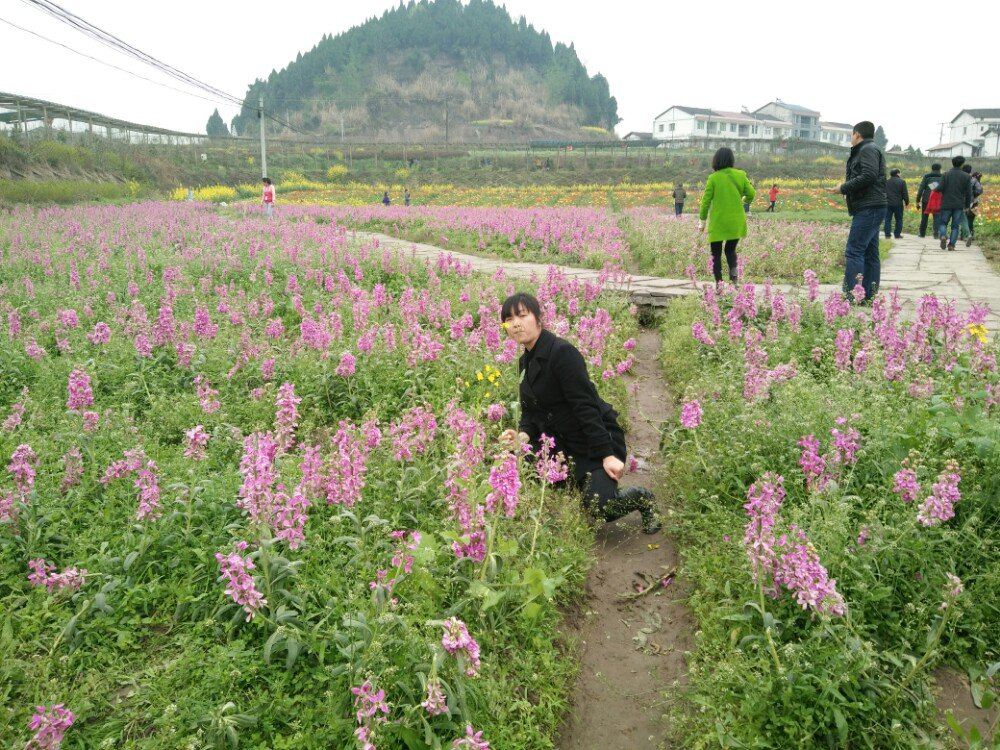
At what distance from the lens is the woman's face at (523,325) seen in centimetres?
439

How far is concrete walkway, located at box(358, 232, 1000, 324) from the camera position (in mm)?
9148

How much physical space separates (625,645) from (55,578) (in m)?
2.89

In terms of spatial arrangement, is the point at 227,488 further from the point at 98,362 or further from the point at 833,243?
the point at 833,243

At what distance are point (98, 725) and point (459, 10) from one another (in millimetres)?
211456

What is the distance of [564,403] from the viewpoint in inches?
183

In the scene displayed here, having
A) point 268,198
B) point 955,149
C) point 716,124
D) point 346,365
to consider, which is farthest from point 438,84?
point 346,365

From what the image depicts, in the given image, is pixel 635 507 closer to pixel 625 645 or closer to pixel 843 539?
pixel 625 645

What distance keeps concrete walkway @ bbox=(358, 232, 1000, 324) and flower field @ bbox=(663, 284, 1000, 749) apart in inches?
130

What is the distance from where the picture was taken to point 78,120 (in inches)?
1308

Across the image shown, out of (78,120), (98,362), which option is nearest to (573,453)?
(98,362)

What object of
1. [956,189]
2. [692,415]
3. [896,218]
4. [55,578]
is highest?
[956,189]

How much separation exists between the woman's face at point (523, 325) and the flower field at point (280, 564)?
0.75 metres

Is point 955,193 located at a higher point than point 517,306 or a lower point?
higher

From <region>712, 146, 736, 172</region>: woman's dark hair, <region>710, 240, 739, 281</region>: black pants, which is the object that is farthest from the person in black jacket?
<region>712, 146, 736, 172</region>: woman's dark hair
